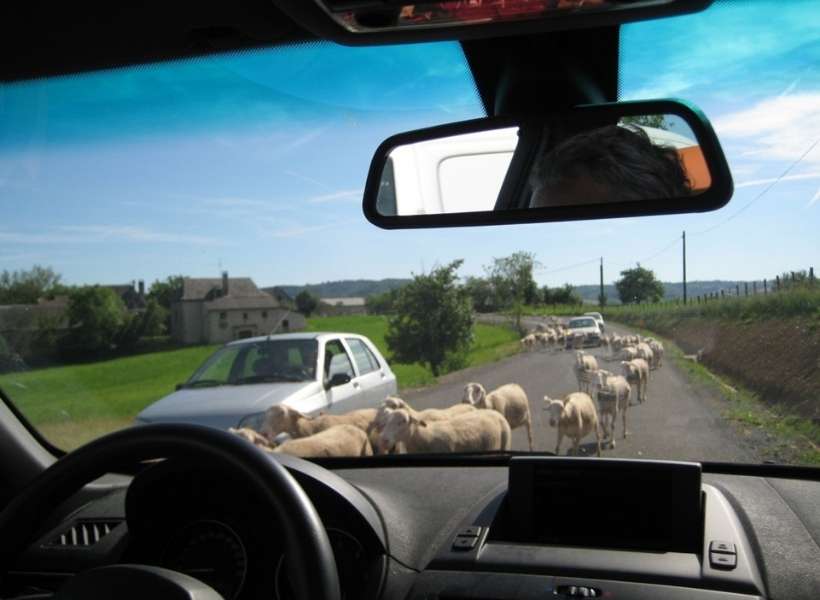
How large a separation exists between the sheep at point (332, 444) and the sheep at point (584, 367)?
116 cm

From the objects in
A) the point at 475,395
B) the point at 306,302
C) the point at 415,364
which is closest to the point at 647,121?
the point at 475,395

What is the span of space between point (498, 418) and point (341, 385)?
1.24m

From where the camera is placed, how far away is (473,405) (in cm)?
443

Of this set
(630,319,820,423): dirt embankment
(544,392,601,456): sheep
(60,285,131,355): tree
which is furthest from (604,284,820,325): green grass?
(60,285,131,355): tree

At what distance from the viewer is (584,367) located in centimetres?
429

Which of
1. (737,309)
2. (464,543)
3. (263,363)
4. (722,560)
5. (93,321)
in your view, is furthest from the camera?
(93,321)

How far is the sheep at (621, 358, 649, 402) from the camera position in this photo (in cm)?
412

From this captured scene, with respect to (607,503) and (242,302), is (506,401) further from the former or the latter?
(242,302)

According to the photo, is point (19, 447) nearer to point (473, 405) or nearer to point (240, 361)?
point (240, 361)

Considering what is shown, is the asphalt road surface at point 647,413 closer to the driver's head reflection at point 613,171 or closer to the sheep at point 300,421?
the sheep at point 300,421

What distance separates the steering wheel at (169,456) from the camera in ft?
6.90

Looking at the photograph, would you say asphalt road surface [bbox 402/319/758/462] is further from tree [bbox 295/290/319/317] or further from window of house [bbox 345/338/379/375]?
tree [bbox 295/290/319/317]

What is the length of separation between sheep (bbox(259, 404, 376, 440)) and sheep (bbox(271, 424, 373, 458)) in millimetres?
135

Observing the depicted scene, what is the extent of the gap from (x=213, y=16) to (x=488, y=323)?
2256 millimetres
